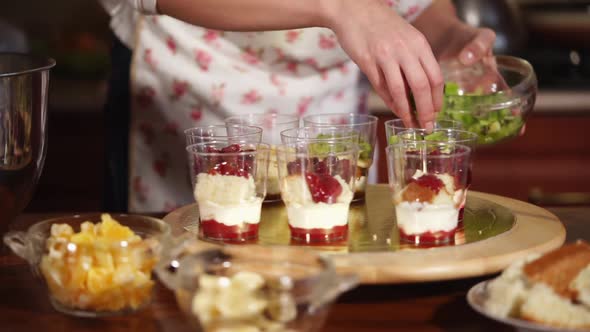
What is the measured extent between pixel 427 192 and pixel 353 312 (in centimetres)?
24

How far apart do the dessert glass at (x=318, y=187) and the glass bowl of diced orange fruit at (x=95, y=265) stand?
0.85ft

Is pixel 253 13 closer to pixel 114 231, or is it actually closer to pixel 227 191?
pixel 227 191

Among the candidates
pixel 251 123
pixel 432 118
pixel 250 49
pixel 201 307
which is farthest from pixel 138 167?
pixel 201 307

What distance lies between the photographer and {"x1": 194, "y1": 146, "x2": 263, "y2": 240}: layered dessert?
53.9 inches

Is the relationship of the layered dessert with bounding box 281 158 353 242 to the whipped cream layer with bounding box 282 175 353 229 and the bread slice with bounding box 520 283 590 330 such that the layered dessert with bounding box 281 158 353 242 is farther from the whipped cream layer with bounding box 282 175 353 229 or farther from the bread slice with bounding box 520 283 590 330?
the bread slice with bounding box 520 283 590 330

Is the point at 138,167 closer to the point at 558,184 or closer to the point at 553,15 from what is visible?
the point at 558,184

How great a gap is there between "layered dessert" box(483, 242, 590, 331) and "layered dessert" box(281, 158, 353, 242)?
0.33 metres

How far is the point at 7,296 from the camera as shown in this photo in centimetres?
121

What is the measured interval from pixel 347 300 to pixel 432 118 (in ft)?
1.24

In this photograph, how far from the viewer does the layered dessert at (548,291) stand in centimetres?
101

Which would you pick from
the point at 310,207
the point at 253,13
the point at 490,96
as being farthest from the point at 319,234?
the point at 490,96

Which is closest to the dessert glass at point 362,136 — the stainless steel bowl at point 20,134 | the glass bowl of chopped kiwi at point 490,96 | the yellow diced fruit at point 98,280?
the glass bowl of chopped kiwi at point 490,96

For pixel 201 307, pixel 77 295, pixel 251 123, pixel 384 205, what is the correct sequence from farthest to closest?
pixel 251 123 → pixel 384 205 → pixel 77 295 → pixel 201 307

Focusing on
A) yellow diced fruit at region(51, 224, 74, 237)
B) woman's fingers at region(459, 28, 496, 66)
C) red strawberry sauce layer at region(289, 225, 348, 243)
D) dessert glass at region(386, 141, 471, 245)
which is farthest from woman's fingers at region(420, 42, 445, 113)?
yellow diced fruit at region(51, 224, 74, 237)
